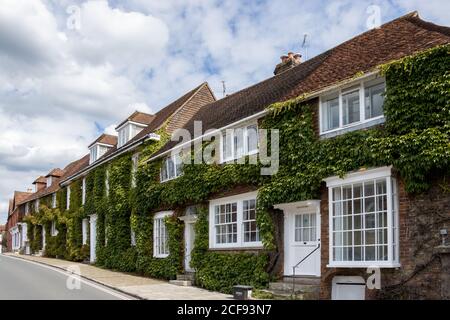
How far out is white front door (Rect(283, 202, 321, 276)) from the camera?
48.2ft

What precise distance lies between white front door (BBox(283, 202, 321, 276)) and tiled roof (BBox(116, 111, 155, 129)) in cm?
1777

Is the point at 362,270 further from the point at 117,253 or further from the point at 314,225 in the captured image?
the point at 117,253

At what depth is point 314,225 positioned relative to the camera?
1489 cm

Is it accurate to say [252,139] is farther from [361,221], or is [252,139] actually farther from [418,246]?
[418,246]

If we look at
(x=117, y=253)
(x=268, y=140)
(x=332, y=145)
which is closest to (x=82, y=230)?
(x=117, y=253)

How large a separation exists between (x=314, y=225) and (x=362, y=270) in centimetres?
244

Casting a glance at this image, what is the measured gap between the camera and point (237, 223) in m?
17.7

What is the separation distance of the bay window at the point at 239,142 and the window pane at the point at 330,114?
2.96m

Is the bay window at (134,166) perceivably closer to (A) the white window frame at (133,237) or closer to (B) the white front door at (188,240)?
(A) the white window frame at (133,237)

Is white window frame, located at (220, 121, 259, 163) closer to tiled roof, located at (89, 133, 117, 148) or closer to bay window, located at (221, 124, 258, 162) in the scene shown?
bay window, located at (221, 124, 258, 162)

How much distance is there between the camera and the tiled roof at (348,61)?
46.0 ft

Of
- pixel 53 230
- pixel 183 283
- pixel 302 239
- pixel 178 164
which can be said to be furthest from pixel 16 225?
pixel 302 239

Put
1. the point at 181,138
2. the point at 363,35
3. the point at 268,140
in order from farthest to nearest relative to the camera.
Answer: the point at 181,138, the point at 363,35, the point at 268,140

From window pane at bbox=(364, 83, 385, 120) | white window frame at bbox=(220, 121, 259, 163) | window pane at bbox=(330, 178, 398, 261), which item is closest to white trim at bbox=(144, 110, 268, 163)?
white window frame at bbox=(220, 121, 259, 163)
